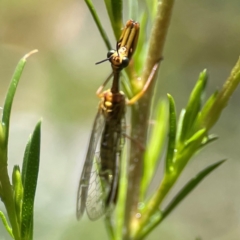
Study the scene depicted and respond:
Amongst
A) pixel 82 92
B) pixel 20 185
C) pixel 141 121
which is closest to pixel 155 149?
pixel 141 121

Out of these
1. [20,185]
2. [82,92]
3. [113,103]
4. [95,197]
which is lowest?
[95,197]

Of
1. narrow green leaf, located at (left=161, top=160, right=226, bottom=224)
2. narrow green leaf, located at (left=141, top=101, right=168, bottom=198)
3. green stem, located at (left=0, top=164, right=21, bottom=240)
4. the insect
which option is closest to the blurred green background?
the insect

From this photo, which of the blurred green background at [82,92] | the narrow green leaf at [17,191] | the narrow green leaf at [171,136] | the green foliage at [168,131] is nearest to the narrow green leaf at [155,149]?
the green foliage at [168,131]

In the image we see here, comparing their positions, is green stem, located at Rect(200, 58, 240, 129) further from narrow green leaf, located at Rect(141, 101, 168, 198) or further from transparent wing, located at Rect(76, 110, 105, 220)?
transparent wing, located at Rect(76, 110, 105, 220)

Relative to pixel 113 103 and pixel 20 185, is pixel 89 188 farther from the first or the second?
pixel 20 185

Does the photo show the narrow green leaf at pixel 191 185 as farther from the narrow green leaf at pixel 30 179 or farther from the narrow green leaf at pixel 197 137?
the narrow green leaf at pixel 30 179

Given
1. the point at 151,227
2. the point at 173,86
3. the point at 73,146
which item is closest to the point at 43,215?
the point at 73,146
